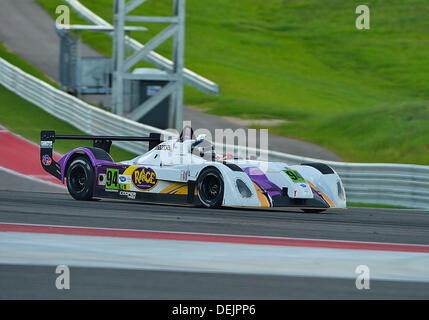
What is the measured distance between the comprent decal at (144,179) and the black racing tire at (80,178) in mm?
840

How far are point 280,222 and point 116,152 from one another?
11.3 meters

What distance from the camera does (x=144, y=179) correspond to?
12562 mm

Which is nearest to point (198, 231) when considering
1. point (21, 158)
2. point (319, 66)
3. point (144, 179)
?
point (144, 179)

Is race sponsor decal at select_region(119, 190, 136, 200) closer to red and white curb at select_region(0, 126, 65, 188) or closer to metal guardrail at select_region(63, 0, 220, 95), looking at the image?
red and white curb at select_region(0, 126, 65, 188)

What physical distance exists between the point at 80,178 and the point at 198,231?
4.86 meters

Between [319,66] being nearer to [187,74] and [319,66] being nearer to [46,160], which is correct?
[187,74]

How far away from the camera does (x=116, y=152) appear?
2122cm

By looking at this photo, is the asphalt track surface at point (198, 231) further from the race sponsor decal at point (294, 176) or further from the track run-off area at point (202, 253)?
the race sponsor decal at point (294, 176)

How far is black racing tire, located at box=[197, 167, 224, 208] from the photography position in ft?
38.4

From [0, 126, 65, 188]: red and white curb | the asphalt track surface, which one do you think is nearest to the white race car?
the asphalt track surface

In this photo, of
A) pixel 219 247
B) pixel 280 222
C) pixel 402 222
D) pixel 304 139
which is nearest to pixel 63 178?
pixel 280 222

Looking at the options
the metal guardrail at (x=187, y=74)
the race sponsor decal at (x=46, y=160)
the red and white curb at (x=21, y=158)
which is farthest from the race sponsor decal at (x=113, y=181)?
the metal guardrail at (x=187, y=74)

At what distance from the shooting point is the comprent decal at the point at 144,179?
41.0ft

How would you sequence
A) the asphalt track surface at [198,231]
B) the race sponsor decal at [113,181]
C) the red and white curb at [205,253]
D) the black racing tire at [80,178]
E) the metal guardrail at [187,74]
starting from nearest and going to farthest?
the asphalt track surface at [198,231] < the red and white curb at [205,253] < the race sponsor decal at [113,181] < the black racing tire at [80,178] < the metal guardrail at [187,74]
